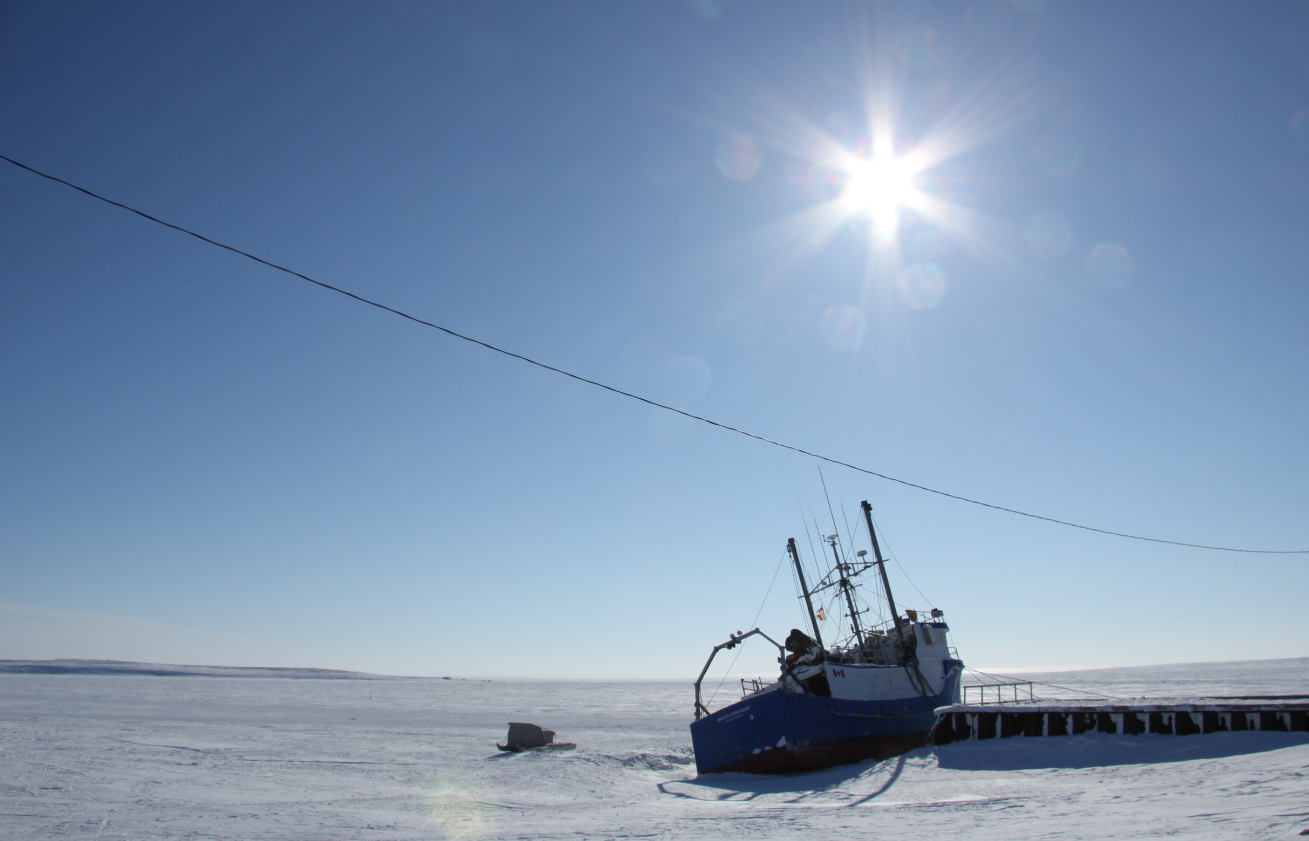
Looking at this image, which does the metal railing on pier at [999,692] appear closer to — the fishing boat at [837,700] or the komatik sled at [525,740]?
the fishing boat at [837,700]

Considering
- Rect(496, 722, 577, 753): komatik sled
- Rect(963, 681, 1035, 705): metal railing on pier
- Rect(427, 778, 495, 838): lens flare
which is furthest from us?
Rect(496, 722, 577, 753): komatik sled

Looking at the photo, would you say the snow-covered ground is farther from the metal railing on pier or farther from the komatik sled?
the metal railing on pier

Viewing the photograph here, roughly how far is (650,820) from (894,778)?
336 inches

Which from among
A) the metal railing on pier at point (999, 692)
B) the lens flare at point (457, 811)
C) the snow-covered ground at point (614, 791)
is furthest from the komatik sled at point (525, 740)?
the metal railing on pier at point (999, 692)

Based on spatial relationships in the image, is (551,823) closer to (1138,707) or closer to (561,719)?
(1138,707)

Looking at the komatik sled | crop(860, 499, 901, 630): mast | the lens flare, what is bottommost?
the komatik sled

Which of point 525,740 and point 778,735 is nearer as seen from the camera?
point 778,735

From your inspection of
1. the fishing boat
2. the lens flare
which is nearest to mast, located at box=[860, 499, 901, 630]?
the fishing boat

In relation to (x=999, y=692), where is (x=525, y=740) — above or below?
below

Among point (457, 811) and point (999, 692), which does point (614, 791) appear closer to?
point (457, 811)

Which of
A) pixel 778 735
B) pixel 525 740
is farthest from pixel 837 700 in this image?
pixel 525 740

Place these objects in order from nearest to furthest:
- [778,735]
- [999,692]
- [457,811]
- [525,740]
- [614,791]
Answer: [457,811] < [614,791] < [778,735] < [999,692] < [525,740]

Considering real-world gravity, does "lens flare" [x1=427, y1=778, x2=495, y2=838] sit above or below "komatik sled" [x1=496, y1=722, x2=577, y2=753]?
above

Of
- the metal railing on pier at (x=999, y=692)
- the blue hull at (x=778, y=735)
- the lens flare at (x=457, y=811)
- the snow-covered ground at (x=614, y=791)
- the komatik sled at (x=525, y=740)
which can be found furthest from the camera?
the komatik sled at (x=525, y=740)
